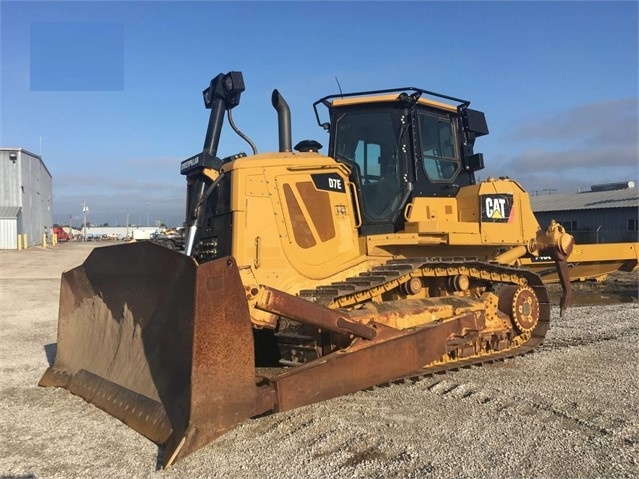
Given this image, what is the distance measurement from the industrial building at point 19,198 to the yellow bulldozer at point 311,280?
31.7 metres

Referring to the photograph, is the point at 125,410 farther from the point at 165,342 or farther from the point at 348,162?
the point at 348,162

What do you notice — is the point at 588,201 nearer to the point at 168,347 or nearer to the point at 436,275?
the point at 436,275

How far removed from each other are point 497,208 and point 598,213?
32.7 metres

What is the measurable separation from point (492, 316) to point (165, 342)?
156 inches

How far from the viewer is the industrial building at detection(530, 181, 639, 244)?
107 feet

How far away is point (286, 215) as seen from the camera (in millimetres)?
6004

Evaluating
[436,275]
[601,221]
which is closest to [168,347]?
[436,275]

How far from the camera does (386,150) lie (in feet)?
22.1

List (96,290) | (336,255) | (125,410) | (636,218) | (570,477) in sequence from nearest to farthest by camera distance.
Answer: (570,477) < (125,410) < (96,290) < (336,255) < (636,218)

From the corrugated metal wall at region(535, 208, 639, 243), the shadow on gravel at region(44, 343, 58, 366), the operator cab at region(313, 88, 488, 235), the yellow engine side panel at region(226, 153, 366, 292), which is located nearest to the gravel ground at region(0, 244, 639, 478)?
the shadow on gravel at region(44, 343, 58, 366)

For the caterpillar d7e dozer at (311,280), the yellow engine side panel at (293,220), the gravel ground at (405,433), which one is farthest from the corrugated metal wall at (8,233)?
the yellow engine side panel at (293,220)

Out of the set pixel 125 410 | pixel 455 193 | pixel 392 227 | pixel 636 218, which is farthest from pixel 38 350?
pixel 636 218

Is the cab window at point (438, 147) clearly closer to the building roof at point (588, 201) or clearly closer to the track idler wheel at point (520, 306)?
the track idler wheel at point (520, 306)

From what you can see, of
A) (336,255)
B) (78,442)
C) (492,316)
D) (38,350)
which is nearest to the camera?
(78,442)
